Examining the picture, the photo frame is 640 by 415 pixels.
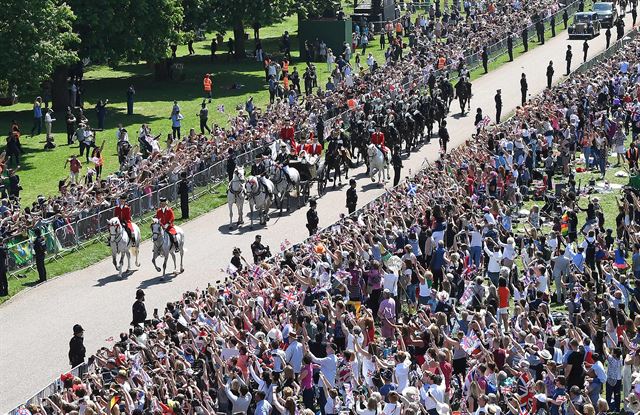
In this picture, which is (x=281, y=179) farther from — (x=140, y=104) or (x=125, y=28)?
(x=140, y=104)

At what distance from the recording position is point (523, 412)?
22.2 metres

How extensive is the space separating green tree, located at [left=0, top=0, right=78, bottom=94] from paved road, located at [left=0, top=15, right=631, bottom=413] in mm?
12913

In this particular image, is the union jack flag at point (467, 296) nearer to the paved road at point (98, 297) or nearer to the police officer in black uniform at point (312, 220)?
the paved road at point (98, 297)

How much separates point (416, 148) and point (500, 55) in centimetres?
2086

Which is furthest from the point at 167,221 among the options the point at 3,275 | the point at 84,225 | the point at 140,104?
the point at 140,104

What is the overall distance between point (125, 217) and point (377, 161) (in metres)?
10.6

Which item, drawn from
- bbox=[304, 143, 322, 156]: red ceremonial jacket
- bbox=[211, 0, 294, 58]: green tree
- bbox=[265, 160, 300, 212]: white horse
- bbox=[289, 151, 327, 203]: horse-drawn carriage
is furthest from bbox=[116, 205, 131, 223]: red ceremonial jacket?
bbox=[211, 0, 294, 58]: green tree

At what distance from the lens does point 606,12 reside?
248ft

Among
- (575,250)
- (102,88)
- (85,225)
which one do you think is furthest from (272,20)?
(575,250)

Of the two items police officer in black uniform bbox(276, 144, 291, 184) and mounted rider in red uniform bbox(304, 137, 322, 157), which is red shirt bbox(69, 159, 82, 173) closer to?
police officer in black uniform bbox(276, 144, 291, 184)

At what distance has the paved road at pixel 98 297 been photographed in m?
31.1

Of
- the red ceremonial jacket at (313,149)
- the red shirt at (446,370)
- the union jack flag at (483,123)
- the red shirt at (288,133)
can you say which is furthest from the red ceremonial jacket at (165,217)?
the union jack flag at (483,123)

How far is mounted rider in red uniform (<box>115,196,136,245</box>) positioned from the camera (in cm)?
3666

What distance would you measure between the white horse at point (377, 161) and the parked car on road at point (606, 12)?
32634mm
